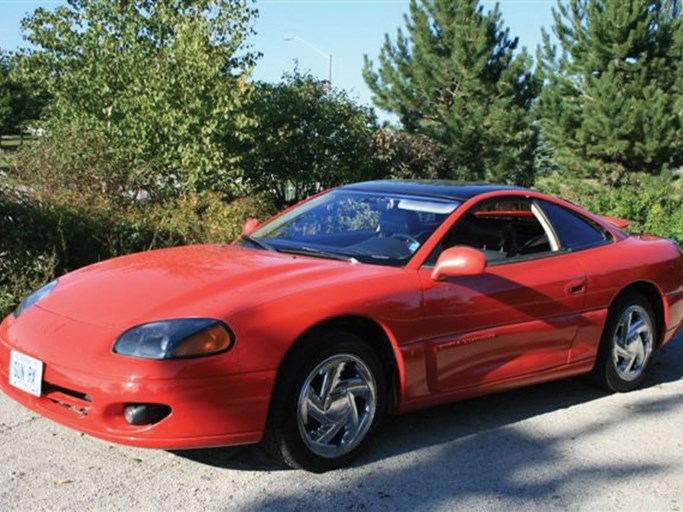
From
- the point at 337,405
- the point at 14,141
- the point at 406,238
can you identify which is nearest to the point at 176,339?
the point at 337,405

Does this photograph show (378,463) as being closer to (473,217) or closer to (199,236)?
(473,217)

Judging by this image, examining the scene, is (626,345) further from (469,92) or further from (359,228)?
(469,92)

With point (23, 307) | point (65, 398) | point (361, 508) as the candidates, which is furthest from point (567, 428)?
point (23, 307)

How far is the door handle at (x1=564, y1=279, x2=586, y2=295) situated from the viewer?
4922 mm

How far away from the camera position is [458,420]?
4.75 metres

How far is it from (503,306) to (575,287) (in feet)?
2.28

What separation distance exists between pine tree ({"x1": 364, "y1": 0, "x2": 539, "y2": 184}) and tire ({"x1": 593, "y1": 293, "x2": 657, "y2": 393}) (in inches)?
566

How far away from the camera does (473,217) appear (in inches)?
194

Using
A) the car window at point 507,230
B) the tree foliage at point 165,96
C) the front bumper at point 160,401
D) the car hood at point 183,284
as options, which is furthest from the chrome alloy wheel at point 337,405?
the tree foliage at point 165,96

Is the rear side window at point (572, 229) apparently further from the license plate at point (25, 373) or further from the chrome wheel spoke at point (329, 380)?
the license plate at point (25, 373)

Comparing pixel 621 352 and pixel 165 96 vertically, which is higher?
pixel 165 96

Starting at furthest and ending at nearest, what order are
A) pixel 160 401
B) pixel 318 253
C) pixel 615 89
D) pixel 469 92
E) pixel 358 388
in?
pixel 469 92
pixel 615 89
pixel 318 253
pixel 358 388
pixel 160 401

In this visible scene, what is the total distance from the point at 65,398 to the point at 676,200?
15053 millimetres

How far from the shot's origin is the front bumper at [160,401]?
3.42 metres
